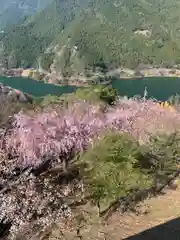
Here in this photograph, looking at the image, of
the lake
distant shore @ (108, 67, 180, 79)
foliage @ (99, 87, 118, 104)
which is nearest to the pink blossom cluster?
foliage @ (99, 87, 118, 104)

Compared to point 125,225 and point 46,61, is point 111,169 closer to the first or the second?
A: point 125,225

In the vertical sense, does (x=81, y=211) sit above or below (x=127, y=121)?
below

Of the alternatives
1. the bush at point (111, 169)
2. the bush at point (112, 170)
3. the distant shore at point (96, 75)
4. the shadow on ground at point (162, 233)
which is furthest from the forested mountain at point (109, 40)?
the shadow on ground at point (162, 233)

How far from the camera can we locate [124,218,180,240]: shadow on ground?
7.64 meters

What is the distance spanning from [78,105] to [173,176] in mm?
3341

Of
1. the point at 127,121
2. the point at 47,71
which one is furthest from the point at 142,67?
the point at 127,121

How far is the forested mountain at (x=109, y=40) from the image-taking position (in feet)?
367

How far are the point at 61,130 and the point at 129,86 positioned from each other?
261ft

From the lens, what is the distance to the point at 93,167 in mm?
8531

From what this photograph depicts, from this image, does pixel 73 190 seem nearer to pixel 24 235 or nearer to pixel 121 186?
pixel 121 186

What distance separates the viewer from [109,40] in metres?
126

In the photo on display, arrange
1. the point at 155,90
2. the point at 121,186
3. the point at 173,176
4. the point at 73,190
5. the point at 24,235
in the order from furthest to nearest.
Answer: the point at 155,90, the point at 173,176, the point at 73,190, the point at 121,186, the point at 24,235

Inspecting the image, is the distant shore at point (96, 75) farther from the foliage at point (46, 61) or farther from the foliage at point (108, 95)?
the foliage at point (108, 95)

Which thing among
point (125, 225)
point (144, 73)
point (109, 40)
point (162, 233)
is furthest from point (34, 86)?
point (162, 233)
